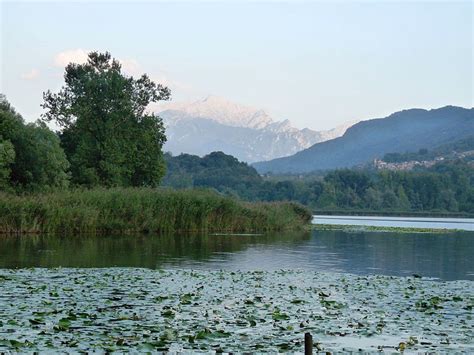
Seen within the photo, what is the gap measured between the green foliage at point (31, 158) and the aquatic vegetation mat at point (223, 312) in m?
32.3

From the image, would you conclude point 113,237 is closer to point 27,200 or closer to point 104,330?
point 27,200

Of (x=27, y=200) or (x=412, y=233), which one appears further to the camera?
(x=412, y=233)

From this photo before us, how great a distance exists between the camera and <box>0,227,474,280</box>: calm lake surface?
36406 mm

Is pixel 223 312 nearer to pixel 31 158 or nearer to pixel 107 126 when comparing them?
pixel 31 158

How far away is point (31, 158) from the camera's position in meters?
62.5

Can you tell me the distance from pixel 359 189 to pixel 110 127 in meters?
106

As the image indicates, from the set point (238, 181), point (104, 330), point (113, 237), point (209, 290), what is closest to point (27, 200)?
point (113, 237)

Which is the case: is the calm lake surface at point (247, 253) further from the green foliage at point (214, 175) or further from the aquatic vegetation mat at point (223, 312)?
the green foliage at point (214, 175)

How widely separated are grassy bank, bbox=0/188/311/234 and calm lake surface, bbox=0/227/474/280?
246cm

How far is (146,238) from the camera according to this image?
5359 centimetres

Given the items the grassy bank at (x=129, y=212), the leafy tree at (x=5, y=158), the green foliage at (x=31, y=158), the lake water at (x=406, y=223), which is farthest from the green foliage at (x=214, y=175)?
the leafy tree at (x=5, y=158)

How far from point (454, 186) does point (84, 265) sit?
143253 millimetres

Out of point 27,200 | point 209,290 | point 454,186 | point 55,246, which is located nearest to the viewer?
point 209,290

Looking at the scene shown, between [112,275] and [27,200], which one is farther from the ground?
[27,200]
